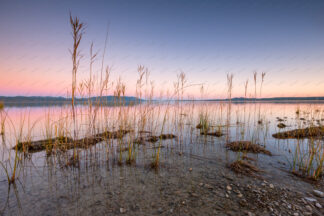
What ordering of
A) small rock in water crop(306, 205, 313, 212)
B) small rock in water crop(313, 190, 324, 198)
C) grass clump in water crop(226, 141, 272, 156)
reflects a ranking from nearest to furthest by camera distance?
small rock in water crop(306, 205, 313, 212)
small rock in water crop(313, 190, 324, 198)
grass clump in water crop(226, 141, 272, 156)

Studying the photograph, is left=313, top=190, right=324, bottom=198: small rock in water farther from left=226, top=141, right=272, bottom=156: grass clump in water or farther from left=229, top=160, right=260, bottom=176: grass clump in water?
left=226, top=141, right=272, bottom=156: grass clump in water

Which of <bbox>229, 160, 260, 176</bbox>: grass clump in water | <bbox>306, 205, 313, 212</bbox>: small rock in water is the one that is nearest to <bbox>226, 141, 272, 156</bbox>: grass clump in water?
<bbox>229, 160, 260, 176</bbox>: grass clump in water

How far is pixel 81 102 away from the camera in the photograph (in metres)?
3.38

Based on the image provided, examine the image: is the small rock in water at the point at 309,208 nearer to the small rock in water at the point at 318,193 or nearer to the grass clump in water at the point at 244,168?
the small rock in water at the point at 318,193

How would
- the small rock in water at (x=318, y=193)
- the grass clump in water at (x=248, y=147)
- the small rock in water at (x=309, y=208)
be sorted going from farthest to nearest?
the grass clump in water at (x=248, y=147)
the small rock in water at (x=318, y=193)
the small rock in water at (x=309, y=208)

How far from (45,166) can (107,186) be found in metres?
1.79

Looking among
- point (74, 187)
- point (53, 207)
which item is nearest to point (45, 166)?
point (74, 187)

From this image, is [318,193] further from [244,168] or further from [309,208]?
[244,168]

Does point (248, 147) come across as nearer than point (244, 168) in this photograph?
No

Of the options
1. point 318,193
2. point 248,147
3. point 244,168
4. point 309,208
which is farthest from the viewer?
point 248,147

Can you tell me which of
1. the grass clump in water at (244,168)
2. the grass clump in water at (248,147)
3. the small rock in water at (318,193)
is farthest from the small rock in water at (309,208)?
the grass clump in water at (248,147)

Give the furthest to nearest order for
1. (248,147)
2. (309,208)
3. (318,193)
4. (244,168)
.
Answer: (248,147) < (244,168) < (318,193) < (309,208)

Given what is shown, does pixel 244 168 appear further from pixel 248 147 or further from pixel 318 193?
pixel 248 147

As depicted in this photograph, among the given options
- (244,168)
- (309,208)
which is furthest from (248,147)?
(309,208)
